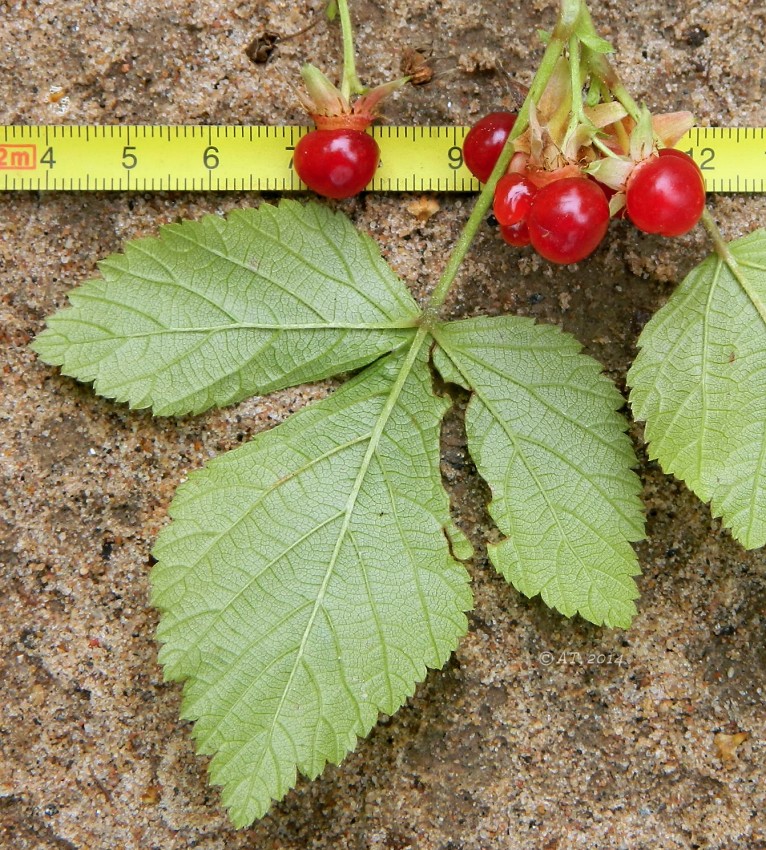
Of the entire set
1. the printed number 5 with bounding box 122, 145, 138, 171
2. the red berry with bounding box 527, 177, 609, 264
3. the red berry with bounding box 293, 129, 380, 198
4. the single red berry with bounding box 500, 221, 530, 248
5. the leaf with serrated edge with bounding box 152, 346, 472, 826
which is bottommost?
the leaf with serrated edge with bounding box 152, 346, 472, 826

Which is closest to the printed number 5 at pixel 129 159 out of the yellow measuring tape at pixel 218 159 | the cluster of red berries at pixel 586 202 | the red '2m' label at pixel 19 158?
the yellow measuring tape at pixel 218 159

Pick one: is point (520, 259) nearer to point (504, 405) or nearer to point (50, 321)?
point (504, 405)

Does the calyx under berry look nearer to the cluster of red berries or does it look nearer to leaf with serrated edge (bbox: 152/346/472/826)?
the cluster of red berries

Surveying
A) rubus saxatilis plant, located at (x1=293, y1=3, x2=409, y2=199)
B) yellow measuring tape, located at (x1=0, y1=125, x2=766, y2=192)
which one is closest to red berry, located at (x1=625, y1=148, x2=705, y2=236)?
yellow measuring tape, located at (x1=0, y1=125, x2=766, y2=192)

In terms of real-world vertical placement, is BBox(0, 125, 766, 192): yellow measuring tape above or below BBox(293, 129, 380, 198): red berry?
above

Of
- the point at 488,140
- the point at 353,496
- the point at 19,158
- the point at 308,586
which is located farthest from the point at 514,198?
the point at 19,158

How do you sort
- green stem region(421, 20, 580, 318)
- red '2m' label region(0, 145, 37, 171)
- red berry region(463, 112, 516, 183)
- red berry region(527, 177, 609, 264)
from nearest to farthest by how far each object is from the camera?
1. red berry region(527, 177, 609, 264)
2. green stem region(421, 20, 580, 318)
3. red berry region(463, 112, 516, 183)
4. red '2m' label region(0, 145, 37, 171)
